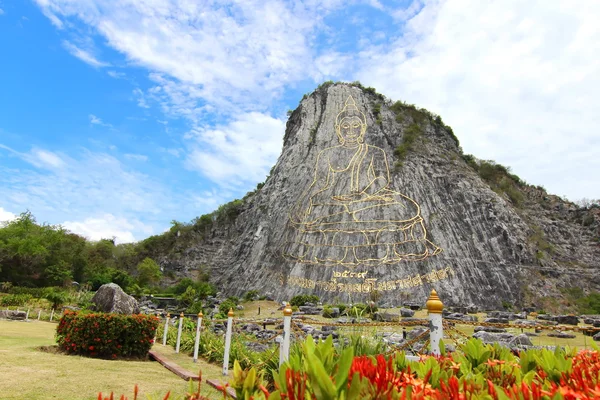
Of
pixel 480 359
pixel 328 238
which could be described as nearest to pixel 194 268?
pixel 328 238

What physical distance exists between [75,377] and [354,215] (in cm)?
1894

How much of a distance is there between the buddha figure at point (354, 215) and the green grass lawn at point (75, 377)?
49.8ft

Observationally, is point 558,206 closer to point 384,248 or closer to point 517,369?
point 384,248

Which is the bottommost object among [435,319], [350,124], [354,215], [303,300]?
[435,319]

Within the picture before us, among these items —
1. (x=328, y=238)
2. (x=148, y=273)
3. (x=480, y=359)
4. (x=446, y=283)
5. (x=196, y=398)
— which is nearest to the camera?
(x=196, y=398)

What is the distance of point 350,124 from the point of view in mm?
28453

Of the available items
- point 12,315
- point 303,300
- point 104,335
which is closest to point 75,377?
point 104,335

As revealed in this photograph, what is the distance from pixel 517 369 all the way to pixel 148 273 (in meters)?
32.1

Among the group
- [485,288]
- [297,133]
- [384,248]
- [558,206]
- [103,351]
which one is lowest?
[103,351]

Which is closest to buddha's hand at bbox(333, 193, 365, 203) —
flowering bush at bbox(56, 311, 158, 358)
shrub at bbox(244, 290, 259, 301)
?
shrub at bbox(244, 290, 259, 301)

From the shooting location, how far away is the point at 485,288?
62.3ft

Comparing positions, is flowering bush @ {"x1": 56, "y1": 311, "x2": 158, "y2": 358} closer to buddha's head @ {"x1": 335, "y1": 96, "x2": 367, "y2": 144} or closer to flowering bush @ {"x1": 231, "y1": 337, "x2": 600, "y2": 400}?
flowering bush @ {"x1": 231, "y1": 337, "x2": 600, "y2": 400}

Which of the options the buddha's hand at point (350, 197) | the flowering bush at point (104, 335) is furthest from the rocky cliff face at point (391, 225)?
the flowering bush at point (104, 335)

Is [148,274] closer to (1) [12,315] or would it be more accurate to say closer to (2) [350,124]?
(1) [12,315]
